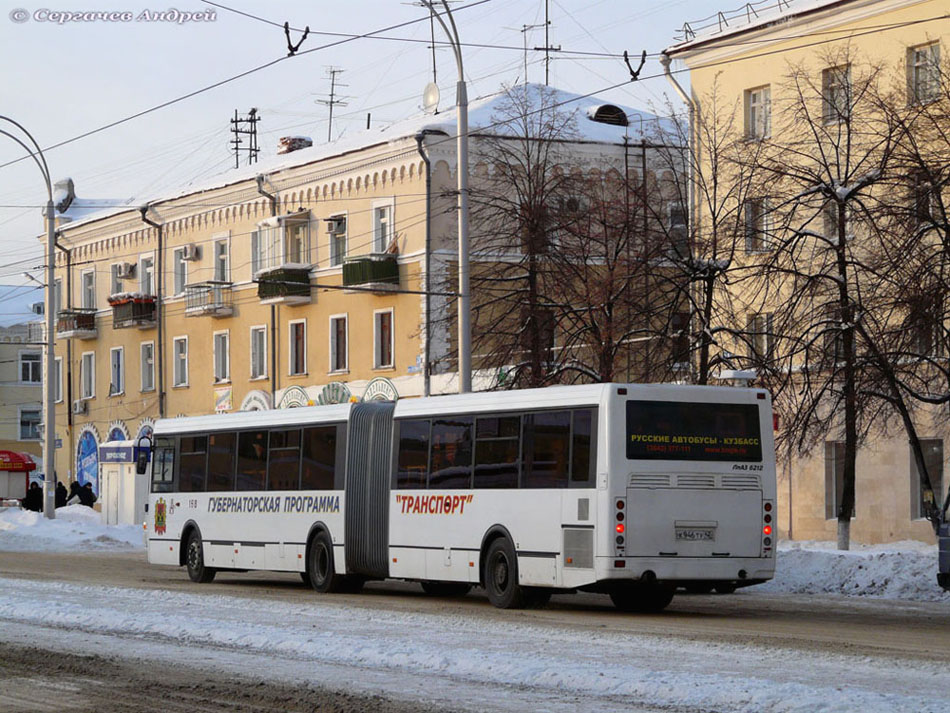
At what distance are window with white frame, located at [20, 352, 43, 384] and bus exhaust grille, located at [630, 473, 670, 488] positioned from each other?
80008mm

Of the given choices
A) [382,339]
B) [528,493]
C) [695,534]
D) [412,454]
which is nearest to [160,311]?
[382,339]

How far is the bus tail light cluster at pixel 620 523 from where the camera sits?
1969cm

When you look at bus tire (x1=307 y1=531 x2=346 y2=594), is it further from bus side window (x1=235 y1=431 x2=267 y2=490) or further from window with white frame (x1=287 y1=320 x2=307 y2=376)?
window with white frame (x1=287 y1=320 x2=307 y2=376)

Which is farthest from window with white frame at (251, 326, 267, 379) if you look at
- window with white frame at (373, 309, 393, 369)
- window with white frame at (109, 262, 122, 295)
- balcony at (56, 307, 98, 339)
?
balcony at (56, 307, 98, 339)

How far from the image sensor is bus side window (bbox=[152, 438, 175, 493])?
96.9ft

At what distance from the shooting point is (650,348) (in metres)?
32.9

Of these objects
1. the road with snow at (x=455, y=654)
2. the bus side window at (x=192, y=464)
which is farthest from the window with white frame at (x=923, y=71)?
the bus side window at (x=192, y=464)

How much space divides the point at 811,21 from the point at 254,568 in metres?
19.4

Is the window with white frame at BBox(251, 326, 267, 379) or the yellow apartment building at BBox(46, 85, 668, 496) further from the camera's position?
the window with white frame at BBox(251, 326, 267, 379)

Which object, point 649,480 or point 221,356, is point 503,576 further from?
point 221,356

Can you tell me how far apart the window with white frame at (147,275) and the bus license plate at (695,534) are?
147 ft

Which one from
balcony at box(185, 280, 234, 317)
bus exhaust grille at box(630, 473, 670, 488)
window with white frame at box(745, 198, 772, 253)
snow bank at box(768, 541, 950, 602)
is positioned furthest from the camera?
balcony at box(185, 280, 234, 317)

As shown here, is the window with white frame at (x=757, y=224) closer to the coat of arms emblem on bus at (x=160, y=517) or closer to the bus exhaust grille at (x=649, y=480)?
the bus exhaust grille at (x=649, y=480)

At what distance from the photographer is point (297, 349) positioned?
54.5 metres
